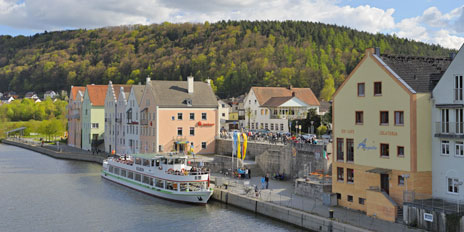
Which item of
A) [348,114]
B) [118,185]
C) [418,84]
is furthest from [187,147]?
[418,84]

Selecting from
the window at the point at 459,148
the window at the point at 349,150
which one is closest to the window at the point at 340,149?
the window at the point at 349,150

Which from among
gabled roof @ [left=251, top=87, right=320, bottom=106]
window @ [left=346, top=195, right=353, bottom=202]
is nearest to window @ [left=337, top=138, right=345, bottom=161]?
window @ [left=346, top=195, right=353, bottom=202]

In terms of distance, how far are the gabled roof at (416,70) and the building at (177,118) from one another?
121ft

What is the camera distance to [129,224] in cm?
3834

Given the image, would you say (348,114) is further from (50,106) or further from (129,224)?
(50,106)

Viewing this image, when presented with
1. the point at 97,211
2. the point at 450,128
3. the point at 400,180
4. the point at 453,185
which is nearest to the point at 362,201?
the point at 400,180

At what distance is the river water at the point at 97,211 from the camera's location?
37688 millimetres

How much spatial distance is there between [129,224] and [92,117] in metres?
55.2

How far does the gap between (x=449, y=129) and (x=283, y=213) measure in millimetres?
12777

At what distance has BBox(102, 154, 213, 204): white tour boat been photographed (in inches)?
1828

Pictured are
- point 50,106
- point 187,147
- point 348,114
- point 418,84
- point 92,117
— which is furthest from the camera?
point 50,106

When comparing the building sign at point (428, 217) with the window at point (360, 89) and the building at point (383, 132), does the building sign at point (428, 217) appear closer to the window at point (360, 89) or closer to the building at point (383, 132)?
the building at point (383, 132)

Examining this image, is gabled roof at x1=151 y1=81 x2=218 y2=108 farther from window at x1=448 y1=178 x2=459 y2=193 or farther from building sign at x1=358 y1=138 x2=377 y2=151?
window at x1=448 y1=178 x2=459 y2=193

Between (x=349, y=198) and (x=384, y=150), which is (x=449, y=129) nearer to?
(x=384, y=150)
